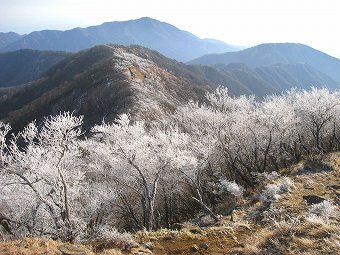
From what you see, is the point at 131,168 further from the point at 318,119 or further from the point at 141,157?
the point at 318,119

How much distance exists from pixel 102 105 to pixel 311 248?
117718mm

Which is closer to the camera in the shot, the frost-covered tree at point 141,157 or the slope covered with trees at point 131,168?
the slope covered with trees at point 131,168

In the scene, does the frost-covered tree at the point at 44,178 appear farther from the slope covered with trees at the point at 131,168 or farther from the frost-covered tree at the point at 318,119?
the frost-covered tree at the point at 318,119

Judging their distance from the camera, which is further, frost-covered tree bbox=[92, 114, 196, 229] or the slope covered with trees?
frost-covered tree bbox=[92, 114, 196, 229]

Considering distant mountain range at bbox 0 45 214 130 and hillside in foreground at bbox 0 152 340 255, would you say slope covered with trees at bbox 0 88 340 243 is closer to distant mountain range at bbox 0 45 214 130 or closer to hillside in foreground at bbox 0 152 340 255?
hillside in foreground at bbox 0 152 340 255

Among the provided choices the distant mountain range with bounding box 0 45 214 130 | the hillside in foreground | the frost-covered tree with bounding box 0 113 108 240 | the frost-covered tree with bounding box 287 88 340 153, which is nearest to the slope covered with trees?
the frost-covered tree with bounding box 0 113 108 240

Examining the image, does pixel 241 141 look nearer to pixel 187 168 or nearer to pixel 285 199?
pixel 187 168

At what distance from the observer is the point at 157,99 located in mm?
126062

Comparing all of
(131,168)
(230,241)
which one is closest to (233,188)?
(131,168)

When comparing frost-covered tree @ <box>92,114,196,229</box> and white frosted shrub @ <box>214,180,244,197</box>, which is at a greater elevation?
frost-covered tree @ <box>92,114,196,229</box>

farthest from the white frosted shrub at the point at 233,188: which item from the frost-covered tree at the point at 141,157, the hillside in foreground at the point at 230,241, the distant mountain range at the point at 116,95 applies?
the distant mountain range at the point at 116,95

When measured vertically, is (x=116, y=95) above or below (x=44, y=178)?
above

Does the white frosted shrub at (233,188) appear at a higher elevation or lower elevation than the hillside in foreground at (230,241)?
lower

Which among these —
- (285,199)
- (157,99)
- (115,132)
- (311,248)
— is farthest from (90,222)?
(157,99)
